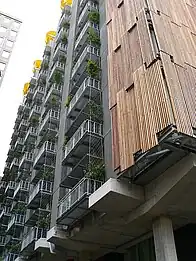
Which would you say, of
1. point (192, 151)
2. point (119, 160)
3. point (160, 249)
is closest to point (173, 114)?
point (192, 151)

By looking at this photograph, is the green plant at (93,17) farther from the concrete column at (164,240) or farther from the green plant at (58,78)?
the concrete column at (164,240)

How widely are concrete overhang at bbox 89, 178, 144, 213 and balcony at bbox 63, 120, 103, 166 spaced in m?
4.76

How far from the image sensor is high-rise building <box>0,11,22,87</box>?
5637 centimetres

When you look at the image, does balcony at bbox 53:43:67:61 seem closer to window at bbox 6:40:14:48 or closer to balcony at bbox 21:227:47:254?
balcony at bbox 21:227:47:254

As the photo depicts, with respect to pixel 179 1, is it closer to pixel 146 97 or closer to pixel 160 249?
pixel 146 97

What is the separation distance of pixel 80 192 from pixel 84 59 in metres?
10.1

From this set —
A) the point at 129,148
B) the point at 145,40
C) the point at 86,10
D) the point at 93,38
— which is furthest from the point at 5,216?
the point at 145,40

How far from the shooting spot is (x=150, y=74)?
12141 mm

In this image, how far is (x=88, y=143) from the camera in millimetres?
17625

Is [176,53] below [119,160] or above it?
above

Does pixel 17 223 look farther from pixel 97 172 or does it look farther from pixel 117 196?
pixel 117 196

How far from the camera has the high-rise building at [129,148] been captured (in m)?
11.1

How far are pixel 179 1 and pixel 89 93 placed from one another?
6978mm

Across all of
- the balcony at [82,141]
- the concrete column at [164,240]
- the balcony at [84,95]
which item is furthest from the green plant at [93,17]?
the concrete column at [164,240]
